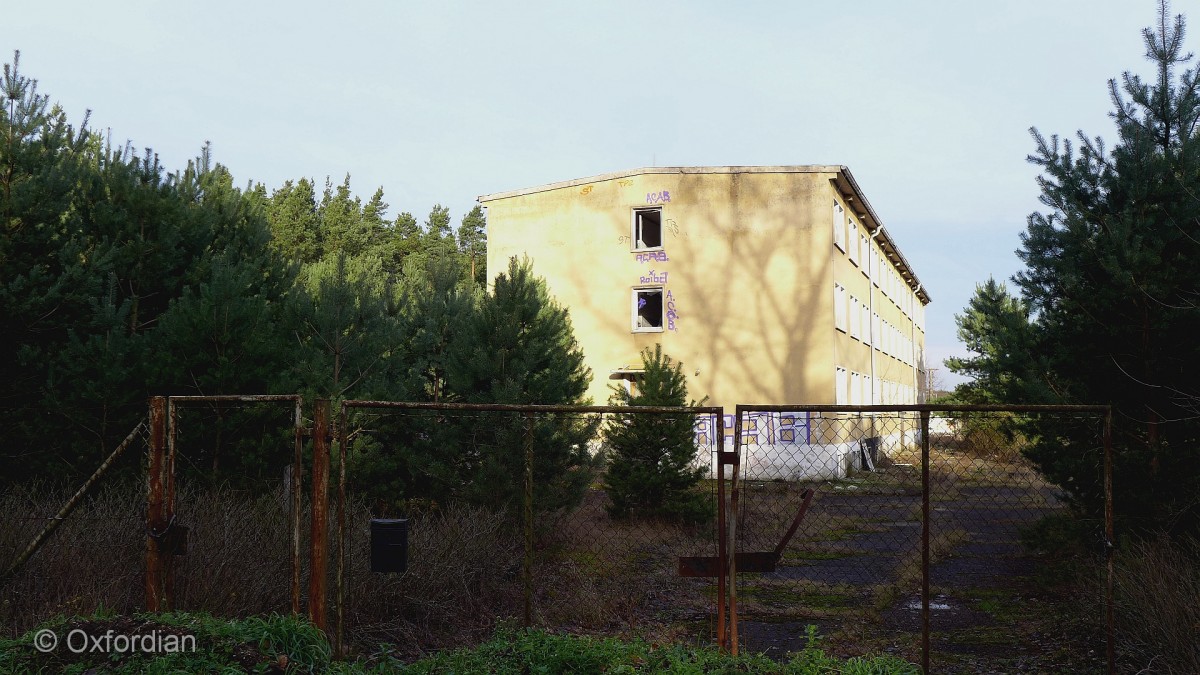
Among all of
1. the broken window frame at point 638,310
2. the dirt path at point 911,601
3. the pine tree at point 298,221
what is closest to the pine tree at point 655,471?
the dirt path at point 911,601

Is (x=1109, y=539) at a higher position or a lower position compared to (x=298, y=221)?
lower

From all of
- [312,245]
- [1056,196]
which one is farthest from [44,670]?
[312,245]

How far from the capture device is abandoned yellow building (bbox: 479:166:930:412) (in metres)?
25.5

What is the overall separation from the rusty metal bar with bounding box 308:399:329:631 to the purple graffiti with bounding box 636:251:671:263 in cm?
2073

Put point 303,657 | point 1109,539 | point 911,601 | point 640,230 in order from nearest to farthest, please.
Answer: point 303,657
point 1109,539
point 911,601
point 640,230

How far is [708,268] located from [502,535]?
55.0 ft

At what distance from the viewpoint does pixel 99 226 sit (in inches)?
476

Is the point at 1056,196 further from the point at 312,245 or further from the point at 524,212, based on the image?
the point at 312,245

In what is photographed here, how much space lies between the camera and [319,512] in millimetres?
6590

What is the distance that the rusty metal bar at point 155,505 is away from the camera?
6668 mm

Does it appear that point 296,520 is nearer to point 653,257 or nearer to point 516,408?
point 516,408

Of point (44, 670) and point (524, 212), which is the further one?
point (524, 212)

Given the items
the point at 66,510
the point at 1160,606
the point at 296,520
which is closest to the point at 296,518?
the point at 296,520

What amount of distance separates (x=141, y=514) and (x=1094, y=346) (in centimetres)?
915
